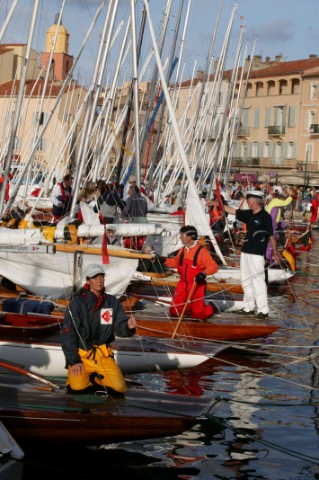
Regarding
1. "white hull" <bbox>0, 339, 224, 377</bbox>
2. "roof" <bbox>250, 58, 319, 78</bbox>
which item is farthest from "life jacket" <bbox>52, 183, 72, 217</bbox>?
"roof" <bbox>250, 58, 319, 78</bbox>

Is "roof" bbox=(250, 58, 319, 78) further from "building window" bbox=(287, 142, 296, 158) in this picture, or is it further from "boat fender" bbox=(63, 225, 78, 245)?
"boat fender" bbox=(63, 225, 78, 245)

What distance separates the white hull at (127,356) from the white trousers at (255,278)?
269 cm

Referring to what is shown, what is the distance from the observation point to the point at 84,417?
834 cm

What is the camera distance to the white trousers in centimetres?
1472

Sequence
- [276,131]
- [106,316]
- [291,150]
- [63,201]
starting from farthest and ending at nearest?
[276,131]
[291,150]
[63,201]
[106,316]

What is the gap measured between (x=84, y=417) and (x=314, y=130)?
81.9 metres

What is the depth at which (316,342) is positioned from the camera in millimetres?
14508

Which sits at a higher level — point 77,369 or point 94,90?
point 94,90

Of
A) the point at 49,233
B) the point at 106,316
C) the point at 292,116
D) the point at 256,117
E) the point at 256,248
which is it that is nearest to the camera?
the point at 106,316

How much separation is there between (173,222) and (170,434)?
46.0 ft

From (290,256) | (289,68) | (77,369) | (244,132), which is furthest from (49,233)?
(244,132)

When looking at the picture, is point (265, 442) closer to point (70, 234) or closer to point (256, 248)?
point (256, 248)

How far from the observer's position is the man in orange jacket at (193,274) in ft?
43.6

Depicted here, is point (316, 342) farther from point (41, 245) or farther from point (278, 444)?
point (278, 444)
